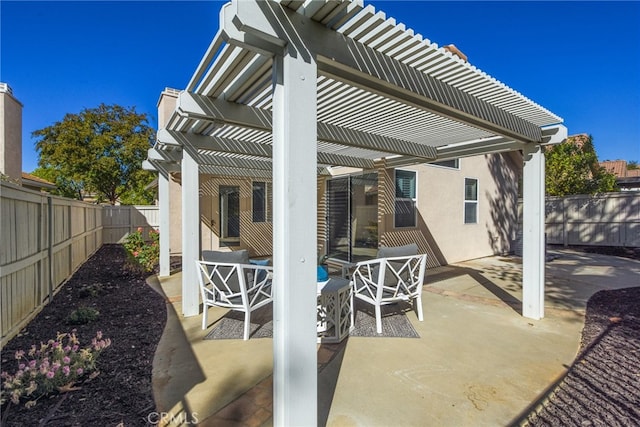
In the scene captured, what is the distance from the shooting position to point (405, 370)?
2.85 meters

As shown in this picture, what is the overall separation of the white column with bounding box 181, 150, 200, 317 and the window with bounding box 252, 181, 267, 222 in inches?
216

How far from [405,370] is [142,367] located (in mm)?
2476

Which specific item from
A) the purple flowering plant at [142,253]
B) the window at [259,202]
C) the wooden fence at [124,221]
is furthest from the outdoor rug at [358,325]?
the wooden fence at [124,221]

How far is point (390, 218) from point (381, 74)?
5177 millimetres

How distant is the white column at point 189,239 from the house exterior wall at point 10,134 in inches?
532

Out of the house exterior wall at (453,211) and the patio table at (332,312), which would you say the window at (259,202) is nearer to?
the house exterior wall at (453,211)

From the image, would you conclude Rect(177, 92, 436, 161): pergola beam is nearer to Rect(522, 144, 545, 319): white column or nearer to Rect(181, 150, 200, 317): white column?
Rect(181, 150, 200, 317): white column

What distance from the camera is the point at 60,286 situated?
5.16 meters

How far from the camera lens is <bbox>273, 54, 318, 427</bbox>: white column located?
1.87 meters

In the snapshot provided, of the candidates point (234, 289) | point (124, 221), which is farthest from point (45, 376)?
point (124, 221)

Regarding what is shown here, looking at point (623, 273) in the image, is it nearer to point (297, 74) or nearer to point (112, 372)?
point (297, 74)

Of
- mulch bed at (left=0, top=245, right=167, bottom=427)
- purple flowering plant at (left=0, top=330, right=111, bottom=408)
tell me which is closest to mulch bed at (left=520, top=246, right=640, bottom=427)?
mulch bed at (left=0, top=245, right=167, bottom=427)

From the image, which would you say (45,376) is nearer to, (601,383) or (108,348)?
(108,348)

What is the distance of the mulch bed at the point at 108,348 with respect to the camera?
2.08 metres
